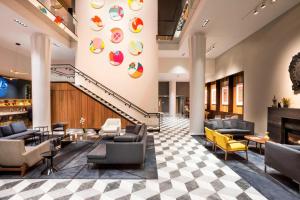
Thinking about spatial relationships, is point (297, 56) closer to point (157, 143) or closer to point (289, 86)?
point (289, 86)

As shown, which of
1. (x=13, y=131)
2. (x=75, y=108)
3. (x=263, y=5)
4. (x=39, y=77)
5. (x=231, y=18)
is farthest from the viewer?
(x=75, y=108)

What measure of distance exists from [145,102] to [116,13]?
5368 millimetres

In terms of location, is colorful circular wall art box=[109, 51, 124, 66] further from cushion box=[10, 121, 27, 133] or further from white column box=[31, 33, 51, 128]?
cushion box=[10, 121, 27, 133]

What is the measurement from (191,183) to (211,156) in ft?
6.44

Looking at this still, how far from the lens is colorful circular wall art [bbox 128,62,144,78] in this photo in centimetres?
1062

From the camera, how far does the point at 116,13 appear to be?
34.5ft

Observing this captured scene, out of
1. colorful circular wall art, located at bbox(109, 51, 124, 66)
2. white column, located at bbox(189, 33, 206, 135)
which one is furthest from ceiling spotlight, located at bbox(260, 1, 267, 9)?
colorful circular wall art, located at bbox(109, 51, 124, 66)

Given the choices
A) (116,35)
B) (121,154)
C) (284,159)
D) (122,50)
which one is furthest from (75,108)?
(284,159)

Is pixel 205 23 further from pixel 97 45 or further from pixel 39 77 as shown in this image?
pixel 39 77

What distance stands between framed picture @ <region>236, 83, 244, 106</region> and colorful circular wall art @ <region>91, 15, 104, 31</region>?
8.38 m

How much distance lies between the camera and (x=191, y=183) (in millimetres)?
3641

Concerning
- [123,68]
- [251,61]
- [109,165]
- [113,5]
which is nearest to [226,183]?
[109,165]

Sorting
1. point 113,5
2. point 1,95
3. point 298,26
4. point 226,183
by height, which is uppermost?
point 113,5

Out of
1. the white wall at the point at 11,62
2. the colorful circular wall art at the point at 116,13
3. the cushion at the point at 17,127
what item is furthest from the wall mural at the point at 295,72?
the white wall at the point at 11,62
